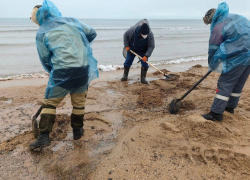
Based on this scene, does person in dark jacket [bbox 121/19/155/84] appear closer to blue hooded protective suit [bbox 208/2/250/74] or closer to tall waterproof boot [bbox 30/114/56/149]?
blue hooded protective suit [bbox 208/2/250/74]

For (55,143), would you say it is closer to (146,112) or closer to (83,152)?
(83,152)

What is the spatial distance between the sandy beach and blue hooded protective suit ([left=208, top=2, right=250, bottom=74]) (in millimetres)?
970

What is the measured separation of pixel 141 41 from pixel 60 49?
3377 millimetres

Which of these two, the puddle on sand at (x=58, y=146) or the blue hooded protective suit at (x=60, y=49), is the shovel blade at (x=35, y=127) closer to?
the puddle on sand at (x=58, y=146)

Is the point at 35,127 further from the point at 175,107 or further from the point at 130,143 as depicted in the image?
the point at 175,107

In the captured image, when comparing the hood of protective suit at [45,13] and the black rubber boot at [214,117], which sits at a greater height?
the hood of protective suit at [45,13]

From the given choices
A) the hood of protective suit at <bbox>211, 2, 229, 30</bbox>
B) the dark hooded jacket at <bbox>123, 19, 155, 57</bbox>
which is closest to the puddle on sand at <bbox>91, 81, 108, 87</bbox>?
the dark hooded jacket at <bbox>123, 19, 155, 57</bbox>

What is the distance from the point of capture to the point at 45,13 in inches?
90.0

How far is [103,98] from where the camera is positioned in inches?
175

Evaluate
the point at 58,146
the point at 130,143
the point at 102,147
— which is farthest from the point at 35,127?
the point at 130,143

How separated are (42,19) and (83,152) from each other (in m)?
1.78

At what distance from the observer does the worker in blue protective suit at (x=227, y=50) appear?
2807 mm

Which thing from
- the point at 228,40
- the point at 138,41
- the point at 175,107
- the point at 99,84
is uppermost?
the point at 228,40

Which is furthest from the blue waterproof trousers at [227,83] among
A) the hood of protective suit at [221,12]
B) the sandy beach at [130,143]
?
the hood of protective suit at [221,12]
